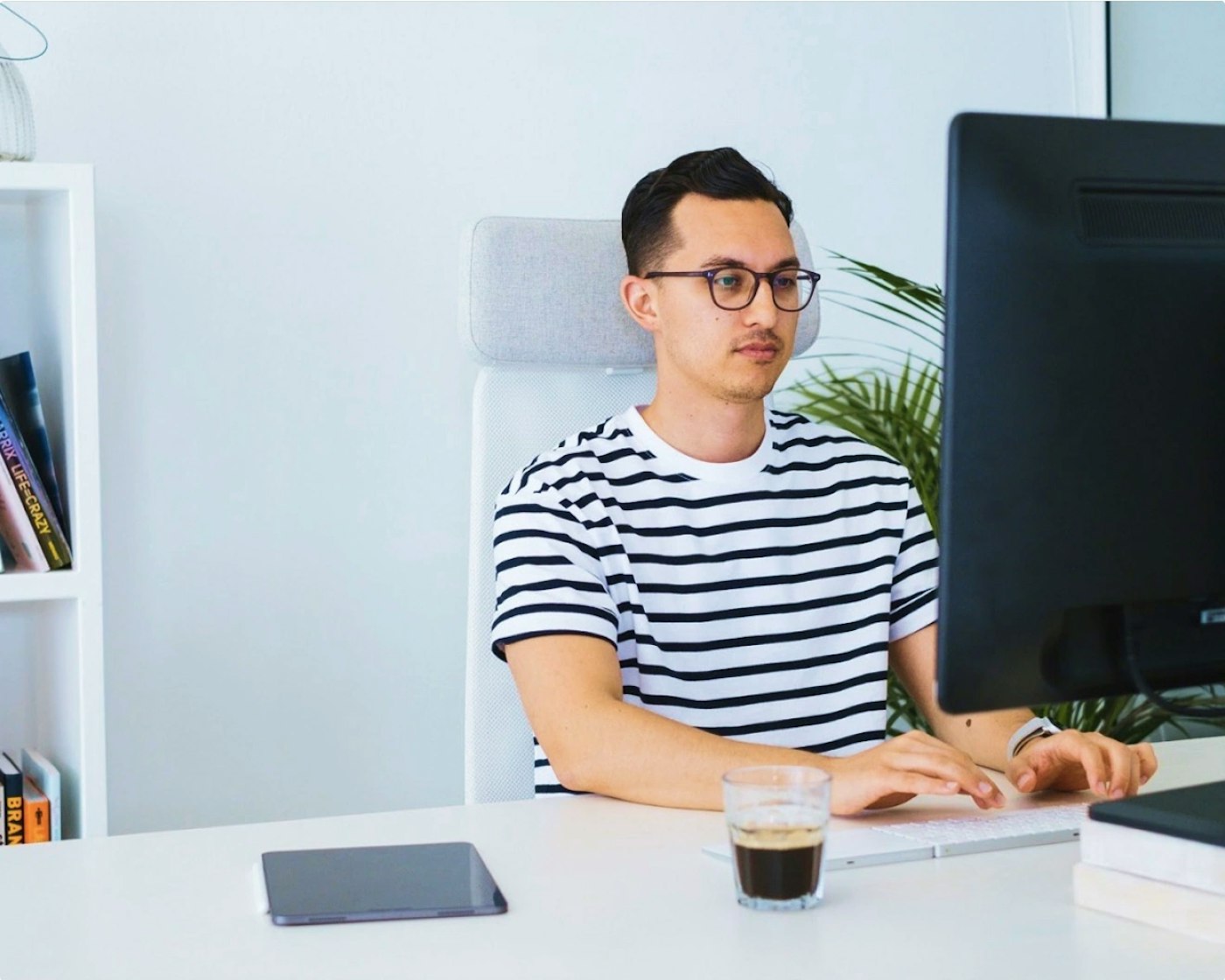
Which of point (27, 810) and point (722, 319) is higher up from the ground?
point (722, 319)

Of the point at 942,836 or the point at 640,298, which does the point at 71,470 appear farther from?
the point at 942,836

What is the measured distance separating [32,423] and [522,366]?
0.66 meters

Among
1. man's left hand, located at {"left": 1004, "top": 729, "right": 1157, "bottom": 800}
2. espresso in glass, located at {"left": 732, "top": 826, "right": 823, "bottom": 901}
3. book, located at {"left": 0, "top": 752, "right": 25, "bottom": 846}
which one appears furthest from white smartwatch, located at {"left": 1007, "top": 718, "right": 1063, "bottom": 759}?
book, located at {"left": 0, "top": 752, "right": 25, "bottom": 846}

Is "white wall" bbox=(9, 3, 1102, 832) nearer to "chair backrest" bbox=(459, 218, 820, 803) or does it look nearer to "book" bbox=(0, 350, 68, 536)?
"book" bbox=(0, 350, 68, 536)

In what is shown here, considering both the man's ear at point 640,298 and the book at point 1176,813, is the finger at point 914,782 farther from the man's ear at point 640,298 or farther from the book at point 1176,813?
the man's ear at point 640,298

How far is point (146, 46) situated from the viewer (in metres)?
2.20

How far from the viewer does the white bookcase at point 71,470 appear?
185cm

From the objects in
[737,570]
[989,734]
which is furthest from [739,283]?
[989,734]

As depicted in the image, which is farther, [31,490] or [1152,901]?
[31,490]

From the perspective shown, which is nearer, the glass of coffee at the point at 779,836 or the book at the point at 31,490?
the glass of coffee at the point at 779,836

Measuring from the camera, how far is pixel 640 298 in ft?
5.65

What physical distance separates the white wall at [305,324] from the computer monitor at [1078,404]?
63.0 inches

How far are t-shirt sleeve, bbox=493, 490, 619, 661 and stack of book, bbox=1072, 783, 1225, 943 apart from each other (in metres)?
0.63

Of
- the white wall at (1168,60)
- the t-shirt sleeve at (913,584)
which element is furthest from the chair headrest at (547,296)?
the white wall at (1168,60)
